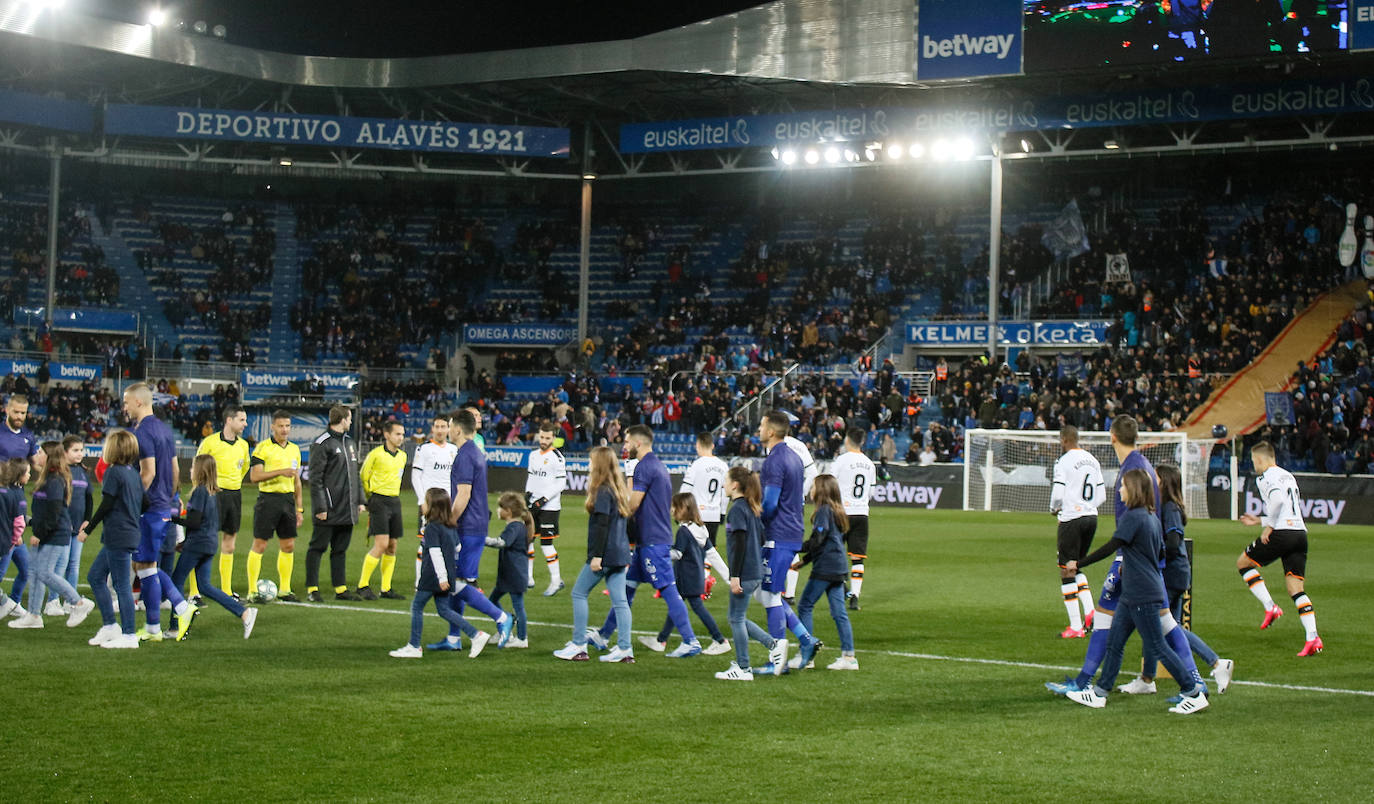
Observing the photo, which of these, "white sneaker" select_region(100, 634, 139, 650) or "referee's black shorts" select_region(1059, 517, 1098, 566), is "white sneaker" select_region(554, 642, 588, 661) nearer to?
"white sneaker" select_region(100, 634, 139, 650)

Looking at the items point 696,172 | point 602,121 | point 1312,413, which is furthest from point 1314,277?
point 602,121

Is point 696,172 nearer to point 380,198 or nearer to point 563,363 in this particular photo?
point 563,363

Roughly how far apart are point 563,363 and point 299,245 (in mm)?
11744

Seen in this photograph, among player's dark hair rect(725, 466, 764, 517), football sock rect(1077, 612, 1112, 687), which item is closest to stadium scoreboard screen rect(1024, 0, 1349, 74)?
player's dark hair rect(725, 466, 764, 517)

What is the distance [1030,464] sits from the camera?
33812mm

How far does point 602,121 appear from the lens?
1874 inches

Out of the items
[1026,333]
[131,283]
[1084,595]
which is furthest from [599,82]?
[1084,595]

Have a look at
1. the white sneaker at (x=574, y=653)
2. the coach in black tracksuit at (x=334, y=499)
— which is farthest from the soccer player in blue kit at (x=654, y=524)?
the coach in black tracksuit at (x=334, y=499)

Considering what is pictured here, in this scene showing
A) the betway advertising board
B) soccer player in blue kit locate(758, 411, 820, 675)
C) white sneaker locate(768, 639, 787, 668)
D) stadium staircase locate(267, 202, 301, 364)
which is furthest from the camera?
stadium staircase locate(267, 202, 301, 364)

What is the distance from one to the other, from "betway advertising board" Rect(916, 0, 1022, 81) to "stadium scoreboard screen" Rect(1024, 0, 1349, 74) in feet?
1.42

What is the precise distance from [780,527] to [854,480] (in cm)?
450

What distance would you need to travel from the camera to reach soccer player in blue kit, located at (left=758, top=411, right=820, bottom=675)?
1105 centimetres

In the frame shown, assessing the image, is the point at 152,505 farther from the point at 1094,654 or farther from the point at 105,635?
the point at 1094,654

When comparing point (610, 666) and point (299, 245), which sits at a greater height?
point (299, 245)
